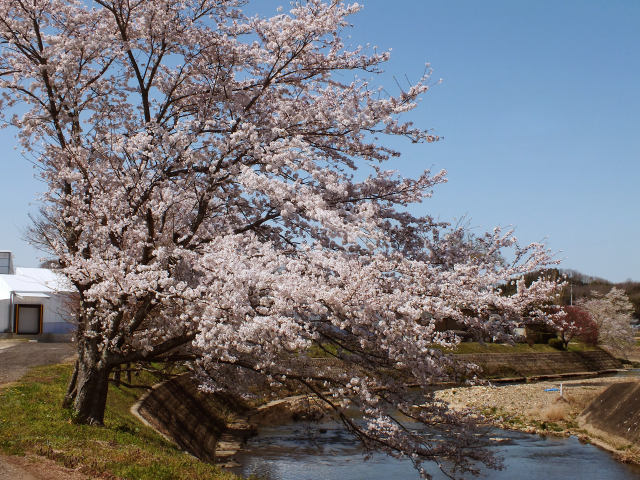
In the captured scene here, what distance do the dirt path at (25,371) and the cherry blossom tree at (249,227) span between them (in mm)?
2331

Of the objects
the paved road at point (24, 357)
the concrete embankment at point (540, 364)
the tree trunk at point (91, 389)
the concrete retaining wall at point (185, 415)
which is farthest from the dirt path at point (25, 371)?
the concrete embankment at point (540, 364)

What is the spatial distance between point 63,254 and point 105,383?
2962mm

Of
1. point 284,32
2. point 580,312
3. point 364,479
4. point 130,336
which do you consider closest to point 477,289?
point 284,32

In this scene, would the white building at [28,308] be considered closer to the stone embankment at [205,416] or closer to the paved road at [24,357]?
the paved road at [24,357]

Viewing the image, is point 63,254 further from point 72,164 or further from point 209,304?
point 209,304

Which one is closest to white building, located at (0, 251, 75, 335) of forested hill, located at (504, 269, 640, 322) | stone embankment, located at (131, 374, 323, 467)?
stone embankment, located at (131, 374, 323, 467)

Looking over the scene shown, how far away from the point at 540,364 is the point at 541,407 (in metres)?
22.8

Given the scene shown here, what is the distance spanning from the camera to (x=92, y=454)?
1065 cm

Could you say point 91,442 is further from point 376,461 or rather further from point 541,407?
point 541,407

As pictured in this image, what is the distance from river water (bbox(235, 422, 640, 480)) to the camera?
20.3 m

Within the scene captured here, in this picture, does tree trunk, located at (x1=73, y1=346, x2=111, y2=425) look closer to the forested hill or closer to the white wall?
the white wall

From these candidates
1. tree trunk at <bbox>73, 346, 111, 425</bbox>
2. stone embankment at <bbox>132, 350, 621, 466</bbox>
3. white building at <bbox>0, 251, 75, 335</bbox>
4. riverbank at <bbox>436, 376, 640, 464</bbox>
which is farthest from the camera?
white building at <bbox>0, 251, 75, 335</bbox>

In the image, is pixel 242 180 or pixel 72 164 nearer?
pixel 242 180

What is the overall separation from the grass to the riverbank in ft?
42.6
